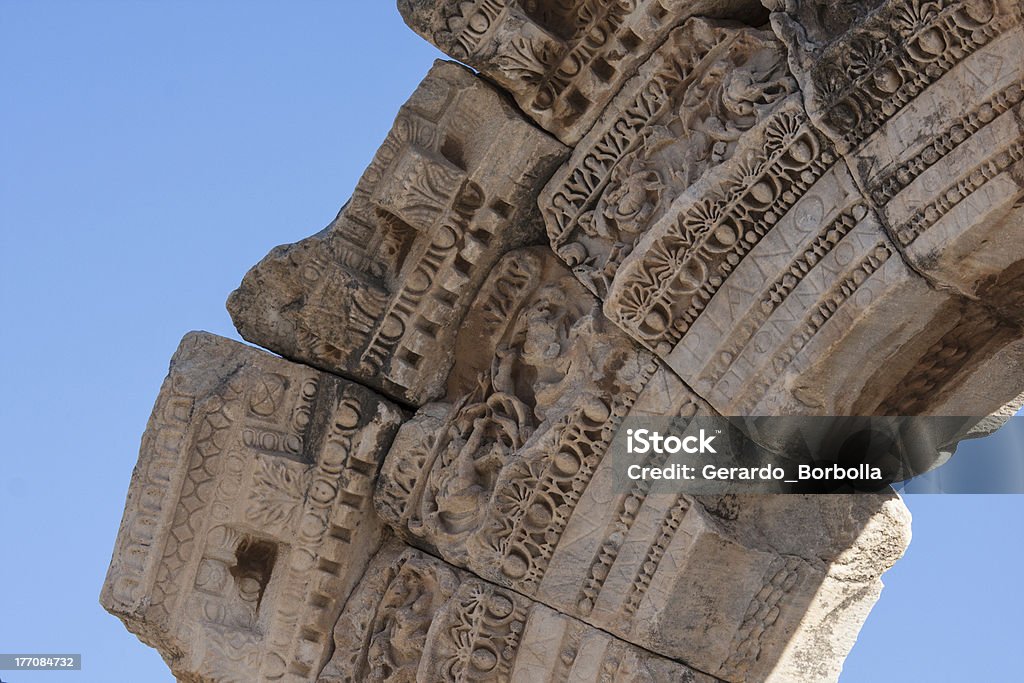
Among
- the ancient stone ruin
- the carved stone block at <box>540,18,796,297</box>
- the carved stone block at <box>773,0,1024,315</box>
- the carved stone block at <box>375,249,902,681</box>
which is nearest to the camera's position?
the carved stone block at <box>773,0,1024,315</box>

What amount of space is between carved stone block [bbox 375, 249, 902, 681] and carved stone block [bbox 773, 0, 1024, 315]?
97 centimetres

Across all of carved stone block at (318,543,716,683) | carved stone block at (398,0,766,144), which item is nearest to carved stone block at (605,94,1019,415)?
carved stone block at (398,0,766,144)

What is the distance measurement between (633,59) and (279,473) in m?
2.07

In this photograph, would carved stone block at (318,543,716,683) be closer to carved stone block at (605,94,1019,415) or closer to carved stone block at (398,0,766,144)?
carved stone block at (605,94,1019,415)

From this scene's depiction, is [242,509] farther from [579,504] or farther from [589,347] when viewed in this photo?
[589,347]

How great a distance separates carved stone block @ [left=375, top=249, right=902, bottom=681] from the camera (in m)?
4.52

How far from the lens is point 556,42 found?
15.2 ft

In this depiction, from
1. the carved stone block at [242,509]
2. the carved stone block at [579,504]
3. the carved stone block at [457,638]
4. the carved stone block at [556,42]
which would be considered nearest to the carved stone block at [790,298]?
the carved stone block at [579,504]

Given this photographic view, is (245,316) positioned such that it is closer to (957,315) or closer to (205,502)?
(205,502)

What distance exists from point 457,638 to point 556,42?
2.18m

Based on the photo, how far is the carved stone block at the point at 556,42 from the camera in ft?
14.9

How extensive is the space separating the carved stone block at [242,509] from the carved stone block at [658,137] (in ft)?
3.56

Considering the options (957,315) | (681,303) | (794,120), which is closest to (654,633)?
(681,303)

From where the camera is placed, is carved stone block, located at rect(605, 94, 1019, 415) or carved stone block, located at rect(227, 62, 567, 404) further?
carved stone block, located at rect(227, 62, 567, 404)
